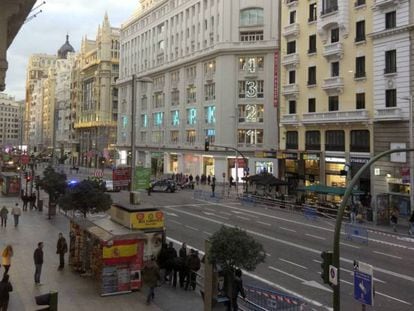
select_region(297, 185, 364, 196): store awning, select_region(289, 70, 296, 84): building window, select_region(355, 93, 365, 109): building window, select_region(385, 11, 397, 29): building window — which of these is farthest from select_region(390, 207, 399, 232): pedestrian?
select_region(289, 70, 296, 84): building window

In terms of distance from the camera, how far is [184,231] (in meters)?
29.6

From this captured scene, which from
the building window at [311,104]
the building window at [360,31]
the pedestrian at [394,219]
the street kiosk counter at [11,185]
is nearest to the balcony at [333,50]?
the building window at [360,31]

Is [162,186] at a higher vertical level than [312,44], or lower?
lower

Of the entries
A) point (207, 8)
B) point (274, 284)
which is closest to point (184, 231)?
point (274, 284)

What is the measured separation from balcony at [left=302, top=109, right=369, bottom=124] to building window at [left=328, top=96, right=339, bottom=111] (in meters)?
0.65

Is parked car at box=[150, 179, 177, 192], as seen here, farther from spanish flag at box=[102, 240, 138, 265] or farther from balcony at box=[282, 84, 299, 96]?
spanish flag at box=[102, 240, 138, 265]

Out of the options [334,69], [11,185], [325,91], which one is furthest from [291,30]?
[11,185]

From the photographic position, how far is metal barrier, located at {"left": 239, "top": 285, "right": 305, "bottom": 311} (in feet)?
44.3

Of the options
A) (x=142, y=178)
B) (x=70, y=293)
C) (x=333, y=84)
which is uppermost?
(x=333, y=84)

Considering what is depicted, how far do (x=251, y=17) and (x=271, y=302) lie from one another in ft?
201

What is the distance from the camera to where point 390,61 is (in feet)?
137

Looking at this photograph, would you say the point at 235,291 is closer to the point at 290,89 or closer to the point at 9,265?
the point at 9,265

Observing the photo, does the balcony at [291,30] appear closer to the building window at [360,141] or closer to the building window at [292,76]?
the building window at [292,76]

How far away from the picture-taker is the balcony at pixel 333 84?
154 feet
